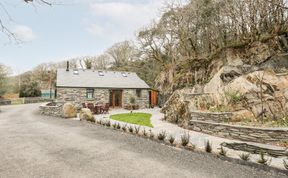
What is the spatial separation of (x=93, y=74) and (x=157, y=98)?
8.67 m

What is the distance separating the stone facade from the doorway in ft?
1.70

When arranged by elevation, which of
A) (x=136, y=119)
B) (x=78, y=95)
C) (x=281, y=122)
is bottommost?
(x=136, y=119)

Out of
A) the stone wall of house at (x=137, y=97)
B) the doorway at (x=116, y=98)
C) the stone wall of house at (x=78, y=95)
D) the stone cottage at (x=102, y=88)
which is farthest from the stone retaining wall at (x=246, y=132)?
the doorway at (x=116, y=98)

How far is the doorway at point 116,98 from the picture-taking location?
27844mm

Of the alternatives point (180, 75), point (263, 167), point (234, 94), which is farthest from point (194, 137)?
point (180, 75)

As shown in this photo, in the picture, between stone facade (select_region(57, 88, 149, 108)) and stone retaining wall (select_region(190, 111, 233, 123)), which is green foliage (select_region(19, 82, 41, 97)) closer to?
stone facade (select_region(57, 88, 149, 108))

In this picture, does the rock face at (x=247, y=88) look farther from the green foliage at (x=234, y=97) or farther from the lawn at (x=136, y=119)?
Answer: the lawn at (x=136, y=119)

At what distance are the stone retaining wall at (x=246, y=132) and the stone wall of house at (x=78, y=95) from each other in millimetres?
16051

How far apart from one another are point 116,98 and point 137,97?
2434mm

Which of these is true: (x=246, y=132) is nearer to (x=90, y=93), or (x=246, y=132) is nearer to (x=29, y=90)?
(x=90, y=93)

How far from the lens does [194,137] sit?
10.4 m

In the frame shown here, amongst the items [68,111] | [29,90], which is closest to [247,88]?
[68,111]

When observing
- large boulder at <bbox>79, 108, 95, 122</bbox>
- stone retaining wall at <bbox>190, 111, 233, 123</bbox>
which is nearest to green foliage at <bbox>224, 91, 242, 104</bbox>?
stone retaining wall at <bbox>190, 111, 233, 123</bbox>

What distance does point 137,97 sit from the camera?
94.9 ft
